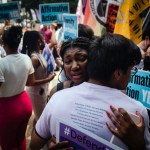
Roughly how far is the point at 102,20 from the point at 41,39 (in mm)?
896

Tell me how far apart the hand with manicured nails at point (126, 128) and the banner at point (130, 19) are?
6.91 ft

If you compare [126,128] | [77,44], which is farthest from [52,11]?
[126,128]

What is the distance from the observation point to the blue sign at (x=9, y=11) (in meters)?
5.43

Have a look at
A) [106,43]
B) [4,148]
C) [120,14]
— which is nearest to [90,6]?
[120,14]

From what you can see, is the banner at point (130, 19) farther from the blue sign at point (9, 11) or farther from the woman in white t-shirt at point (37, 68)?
the blue sign at point (9, 11)

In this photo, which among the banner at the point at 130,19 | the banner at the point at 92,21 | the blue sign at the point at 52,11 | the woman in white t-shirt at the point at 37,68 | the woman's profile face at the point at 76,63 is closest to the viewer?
the woman's profile face at the point at 76,63

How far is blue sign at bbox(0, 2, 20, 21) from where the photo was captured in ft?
17.8

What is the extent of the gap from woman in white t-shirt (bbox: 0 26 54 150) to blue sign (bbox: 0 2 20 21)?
2177 mm

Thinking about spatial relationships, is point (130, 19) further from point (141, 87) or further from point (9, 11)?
point (9, 11)

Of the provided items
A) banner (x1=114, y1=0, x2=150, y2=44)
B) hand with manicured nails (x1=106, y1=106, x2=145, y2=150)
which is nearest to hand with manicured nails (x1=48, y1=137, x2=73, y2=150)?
hand with manicured nails (x1=106, y1=106, x2=145, y2=150)

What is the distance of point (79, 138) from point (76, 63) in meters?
0.88

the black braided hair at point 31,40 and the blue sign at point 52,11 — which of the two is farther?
the blue sign at point 52,11

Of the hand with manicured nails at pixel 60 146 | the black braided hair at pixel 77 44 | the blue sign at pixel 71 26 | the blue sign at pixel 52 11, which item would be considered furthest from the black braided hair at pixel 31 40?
the hand with manicured nails at pixel 60 146

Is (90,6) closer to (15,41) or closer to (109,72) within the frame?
(15,41)
